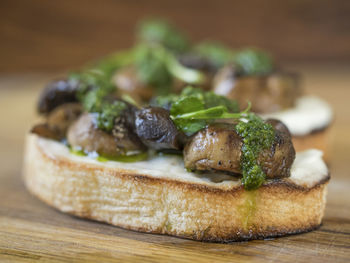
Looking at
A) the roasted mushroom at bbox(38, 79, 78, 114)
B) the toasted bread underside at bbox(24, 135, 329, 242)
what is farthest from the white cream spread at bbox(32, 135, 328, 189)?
the roasted mushroom at bbox(38, 79, 78, 114)

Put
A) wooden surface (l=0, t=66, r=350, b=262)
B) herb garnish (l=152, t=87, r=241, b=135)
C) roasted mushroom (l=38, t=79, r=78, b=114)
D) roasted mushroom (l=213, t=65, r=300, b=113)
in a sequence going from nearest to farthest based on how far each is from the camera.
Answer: wooden surface (l=0, t=66, r=350, b=262) < herb garnish (l=152, t=87, r=241, b=135) < roasted mushroom (l=38, t=79, r=78, b=114) < roasted mushroom (l=213, t=65, r=300, b=113)

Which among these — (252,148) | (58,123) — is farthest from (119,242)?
(58,123)

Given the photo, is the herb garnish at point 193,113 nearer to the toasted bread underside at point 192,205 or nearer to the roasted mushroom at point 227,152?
the roasted mushroom at point 227,152

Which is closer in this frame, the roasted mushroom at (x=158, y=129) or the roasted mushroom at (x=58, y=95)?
the roasted mushroom at (x=158, y=129)

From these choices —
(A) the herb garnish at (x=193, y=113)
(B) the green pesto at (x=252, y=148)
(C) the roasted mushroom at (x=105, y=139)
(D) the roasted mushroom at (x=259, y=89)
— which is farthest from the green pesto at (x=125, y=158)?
(D) the roasted mushroom at (x=259, y=89)

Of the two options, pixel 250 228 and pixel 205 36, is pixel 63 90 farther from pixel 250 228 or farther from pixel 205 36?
pixel 205 36

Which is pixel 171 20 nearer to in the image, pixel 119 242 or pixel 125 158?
pixel 125 158

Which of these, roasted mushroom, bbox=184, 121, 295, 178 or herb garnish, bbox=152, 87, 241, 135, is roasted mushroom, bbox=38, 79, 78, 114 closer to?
herb garnish, bbox=152, 87, 241, 135
